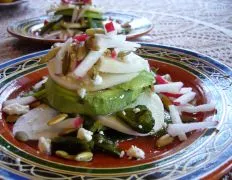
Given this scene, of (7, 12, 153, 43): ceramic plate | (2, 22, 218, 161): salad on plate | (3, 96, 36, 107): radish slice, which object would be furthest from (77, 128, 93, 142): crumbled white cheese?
(7, 12, 153, 43): ceramic plate

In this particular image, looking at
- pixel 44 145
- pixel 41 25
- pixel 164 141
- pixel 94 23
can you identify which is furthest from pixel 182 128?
pixel 41 25

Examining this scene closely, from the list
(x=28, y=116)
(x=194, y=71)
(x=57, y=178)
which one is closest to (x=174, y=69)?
(x=194, y=71)

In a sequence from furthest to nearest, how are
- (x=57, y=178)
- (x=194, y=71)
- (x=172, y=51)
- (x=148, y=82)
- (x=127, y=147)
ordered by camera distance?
1. (x=172, y=51)
2. (x=194, y=71)
3. (x=148, y=82)
4. (x=127, y=147)
5. (x=57, y=178)

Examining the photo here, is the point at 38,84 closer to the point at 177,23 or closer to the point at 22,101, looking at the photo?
the point at 22,101

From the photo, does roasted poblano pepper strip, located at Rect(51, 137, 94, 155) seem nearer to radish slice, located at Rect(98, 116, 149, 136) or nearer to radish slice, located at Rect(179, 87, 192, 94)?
radish slice, located at Rect(98, 116, 149, 136)

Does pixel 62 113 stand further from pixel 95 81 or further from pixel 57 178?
pixel 57 178

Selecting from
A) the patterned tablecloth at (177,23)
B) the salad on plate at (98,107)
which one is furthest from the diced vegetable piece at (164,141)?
the patterned tablecloth at (177,23)
